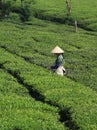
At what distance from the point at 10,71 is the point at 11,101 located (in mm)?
9267

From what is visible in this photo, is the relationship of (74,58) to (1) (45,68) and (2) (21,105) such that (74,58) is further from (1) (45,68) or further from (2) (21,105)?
(2) (21,105)

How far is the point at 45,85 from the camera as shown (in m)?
26.3

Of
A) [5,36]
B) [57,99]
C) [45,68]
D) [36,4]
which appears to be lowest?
[36,4]

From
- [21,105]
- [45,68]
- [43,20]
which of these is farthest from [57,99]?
[43,20]

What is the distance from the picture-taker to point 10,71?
3114 centimetres

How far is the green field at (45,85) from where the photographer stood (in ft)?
64.5

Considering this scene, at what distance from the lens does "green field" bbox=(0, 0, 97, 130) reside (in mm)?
19672

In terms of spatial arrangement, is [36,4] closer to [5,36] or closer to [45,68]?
[5,36]

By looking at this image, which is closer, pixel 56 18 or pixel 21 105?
pixel 21 105

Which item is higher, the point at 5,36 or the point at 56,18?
the point at 5,36

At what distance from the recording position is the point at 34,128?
1852cm

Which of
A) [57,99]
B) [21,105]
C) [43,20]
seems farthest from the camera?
[43,20]

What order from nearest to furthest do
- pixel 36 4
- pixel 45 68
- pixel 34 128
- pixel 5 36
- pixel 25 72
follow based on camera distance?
pixel 34 128
pixel 25 72
pixel 45 68
pixel 5 36
pixel 36 4

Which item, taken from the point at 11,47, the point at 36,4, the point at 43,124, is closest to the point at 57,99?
the point at 43,124
